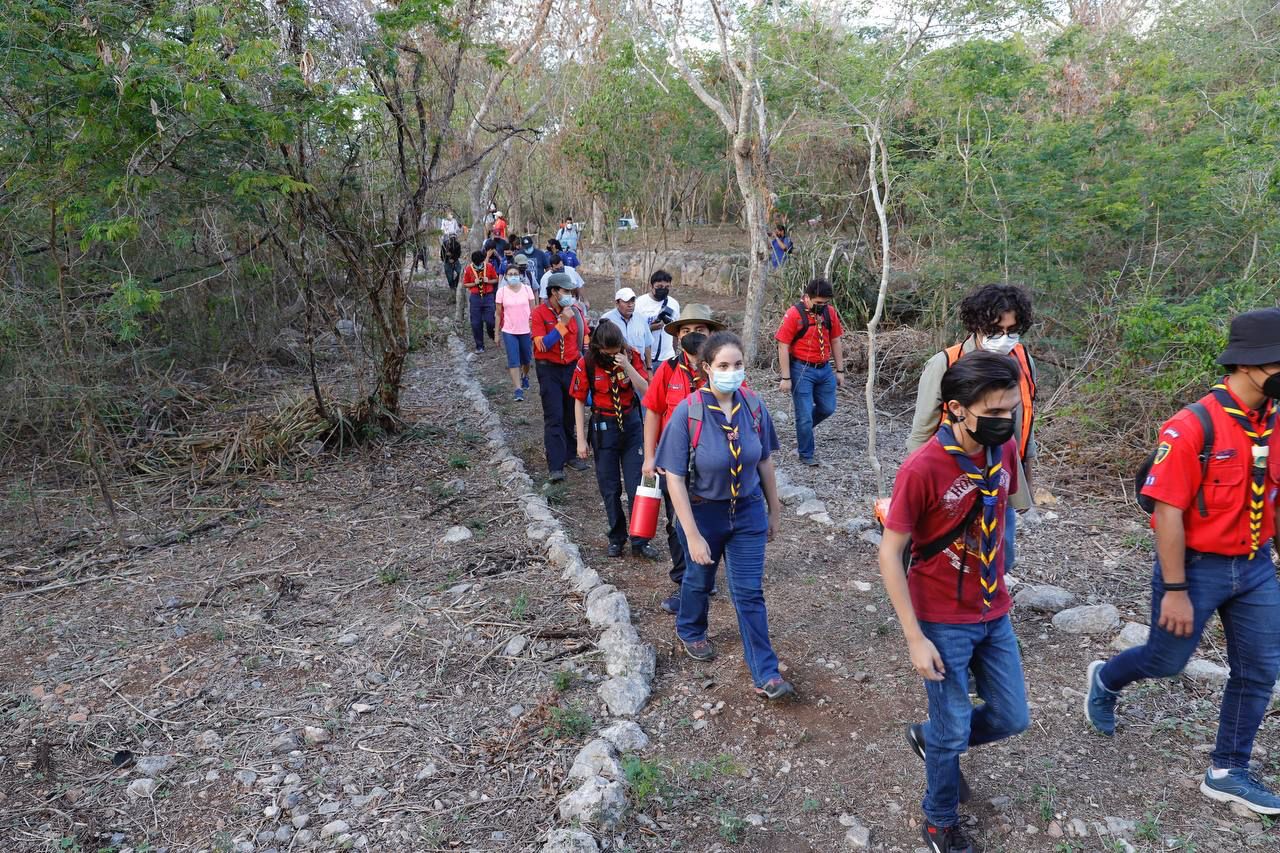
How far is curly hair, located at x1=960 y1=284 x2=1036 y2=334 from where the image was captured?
154 inches

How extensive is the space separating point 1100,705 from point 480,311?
10948mm

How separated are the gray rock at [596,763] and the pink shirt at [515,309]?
7192mm

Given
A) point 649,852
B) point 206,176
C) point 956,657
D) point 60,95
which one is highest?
point 60,95

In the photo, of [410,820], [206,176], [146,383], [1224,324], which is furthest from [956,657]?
[146,383]

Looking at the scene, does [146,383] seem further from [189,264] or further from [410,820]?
[410,820]

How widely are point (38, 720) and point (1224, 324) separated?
7718 mm

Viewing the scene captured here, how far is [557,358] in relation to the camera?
730cm

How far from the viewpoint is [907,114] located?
11.9 m

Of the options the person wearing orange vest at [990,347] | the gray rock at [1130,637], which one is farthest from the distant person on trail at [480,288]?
the gray rock at [1130,637]

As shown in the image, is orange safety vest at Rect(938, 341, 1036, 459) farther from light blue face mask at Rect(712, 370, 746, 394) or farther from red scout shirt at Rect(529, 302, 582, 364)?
red scout shirt at Rect(529, 302, 582, 364)

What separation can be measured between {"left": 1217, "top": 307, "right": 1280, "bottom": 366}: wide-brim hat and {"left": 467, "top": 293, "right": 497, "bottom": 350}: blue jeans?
36.2 feet

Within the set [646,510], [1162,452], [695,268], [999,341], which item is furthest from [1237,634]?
[695,268]

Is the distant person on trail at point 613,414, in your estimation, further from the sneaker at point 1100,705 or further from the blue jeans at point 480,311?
the blue jeans at point 480,311

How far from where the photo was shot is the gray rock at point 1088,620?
4.37 m
